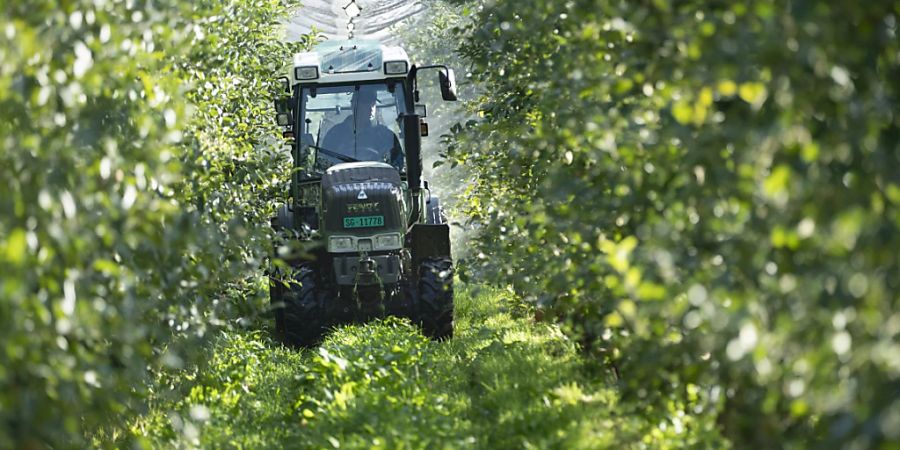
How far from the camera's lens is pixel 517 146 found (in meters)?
8.04

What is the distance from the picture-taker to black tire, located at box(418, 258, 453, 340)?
11.0 m

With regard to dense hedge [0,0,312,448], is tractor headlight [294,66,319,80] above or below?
below

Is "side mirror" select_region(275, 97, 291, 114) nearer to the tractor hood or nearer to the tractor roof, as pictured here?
the tractor roof

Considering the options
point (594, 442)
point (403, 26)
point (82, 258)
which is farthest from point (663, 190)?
point (403, 26)

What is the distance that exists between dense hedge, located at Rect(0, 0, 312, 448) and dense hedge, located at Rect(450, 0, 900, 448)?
1.80m

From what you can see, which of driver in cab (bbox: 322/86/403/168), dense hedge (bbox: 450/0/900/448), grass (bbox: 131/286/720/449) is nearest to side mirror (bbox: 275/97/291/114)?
driver in cab (bbox: 322/86/403/168)

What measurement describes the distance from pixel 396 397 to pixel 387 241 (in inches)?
152

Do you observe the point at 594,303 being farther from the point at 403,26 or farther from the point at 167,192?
the point at 403,26

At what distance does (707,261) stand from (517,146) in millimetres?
4256

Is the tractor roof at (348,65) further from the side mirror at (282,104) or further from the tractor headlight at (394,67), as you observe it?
the side mirror at (282,104)

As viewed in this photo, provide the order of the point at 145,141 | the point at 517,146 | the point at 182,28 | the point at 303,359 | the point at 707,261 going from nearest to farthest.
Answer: the point at 707,261
the point at 145,141
the point at 182,28
the point at 517,146
the point at 303,359

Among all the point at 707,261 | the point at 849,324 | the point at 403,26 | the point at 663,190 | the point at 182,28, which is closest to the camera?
the point at 849,324

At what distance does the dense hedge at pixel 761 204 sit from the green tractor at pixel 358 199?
5.74 metres

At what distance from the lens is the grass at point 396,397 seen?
6.29 m
